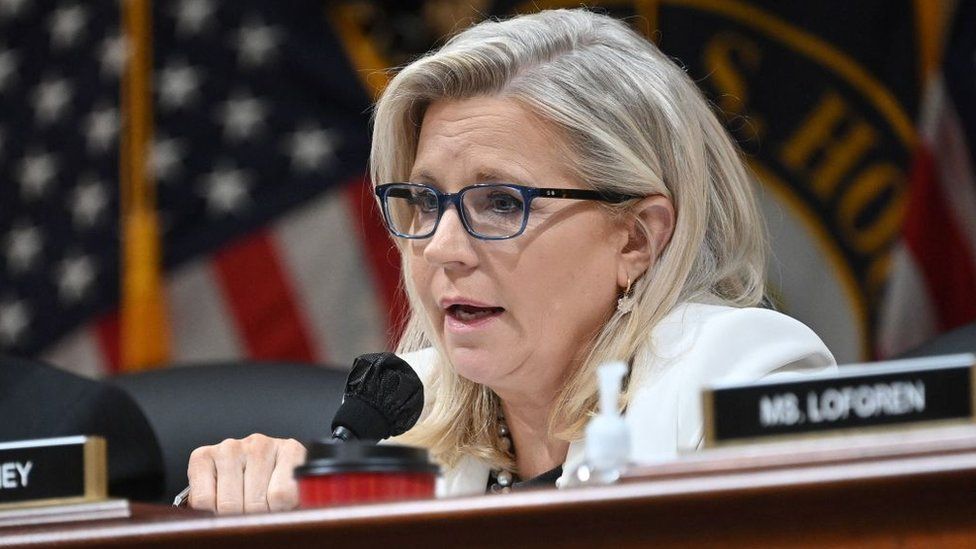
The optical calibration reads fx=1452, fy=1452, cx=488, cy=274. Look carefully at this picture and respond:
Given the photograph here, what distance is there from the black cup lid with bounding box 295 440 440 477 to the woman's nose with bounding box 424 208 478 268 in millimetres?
728

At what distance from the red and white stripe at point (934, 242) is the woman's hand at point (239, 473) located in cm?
179

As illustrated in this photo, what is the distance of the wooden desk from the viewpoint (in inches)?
39.6

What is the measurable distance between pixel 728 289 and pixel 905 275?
1.18 metres

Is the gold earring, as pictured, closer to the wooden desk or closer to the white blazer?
the white blazer

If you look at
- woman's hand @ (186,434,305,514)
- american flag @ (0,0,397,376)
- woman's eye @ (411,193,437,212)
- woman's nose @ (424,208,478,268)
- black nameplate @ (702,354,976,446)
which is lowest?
woman's hand @ (186,434,305,514)

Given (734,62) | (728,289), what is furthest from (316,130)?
(728,289)

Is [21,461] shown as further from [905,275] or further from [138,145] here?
[138,145]

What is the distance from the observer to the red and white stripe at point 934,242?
10.5ft

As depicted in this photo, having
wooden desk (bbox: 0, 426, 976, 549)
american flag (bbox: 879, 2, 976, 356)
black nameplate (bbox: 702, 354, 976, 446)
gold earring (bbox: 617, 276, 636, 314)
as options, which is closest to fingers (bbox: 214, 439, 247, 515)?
gold earring (bbox: 617, 276, 636, 314)

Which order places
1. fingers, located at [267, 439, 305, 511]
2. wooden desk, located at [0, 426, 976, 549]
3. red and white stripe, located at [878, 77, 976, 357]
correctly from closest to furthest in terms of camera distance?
1. wooden desk, located at [0, 426, 976, 549]
2. fingers, located at [267, 439, 305, 511]
3. red and white stripe, located at [878, 77, 976, 357]

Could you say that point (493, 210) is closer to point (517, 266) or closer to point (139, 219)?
point (517, 266)

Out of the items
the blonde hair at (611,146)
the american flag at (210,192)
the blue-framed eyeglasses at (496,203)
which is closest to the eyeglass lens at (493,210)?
the blue-framed eyeglasses at (496,203)

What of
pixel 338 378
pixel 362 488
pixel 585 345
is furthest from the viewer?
pixel 338 378

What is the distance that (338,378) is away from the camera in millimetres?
2693
